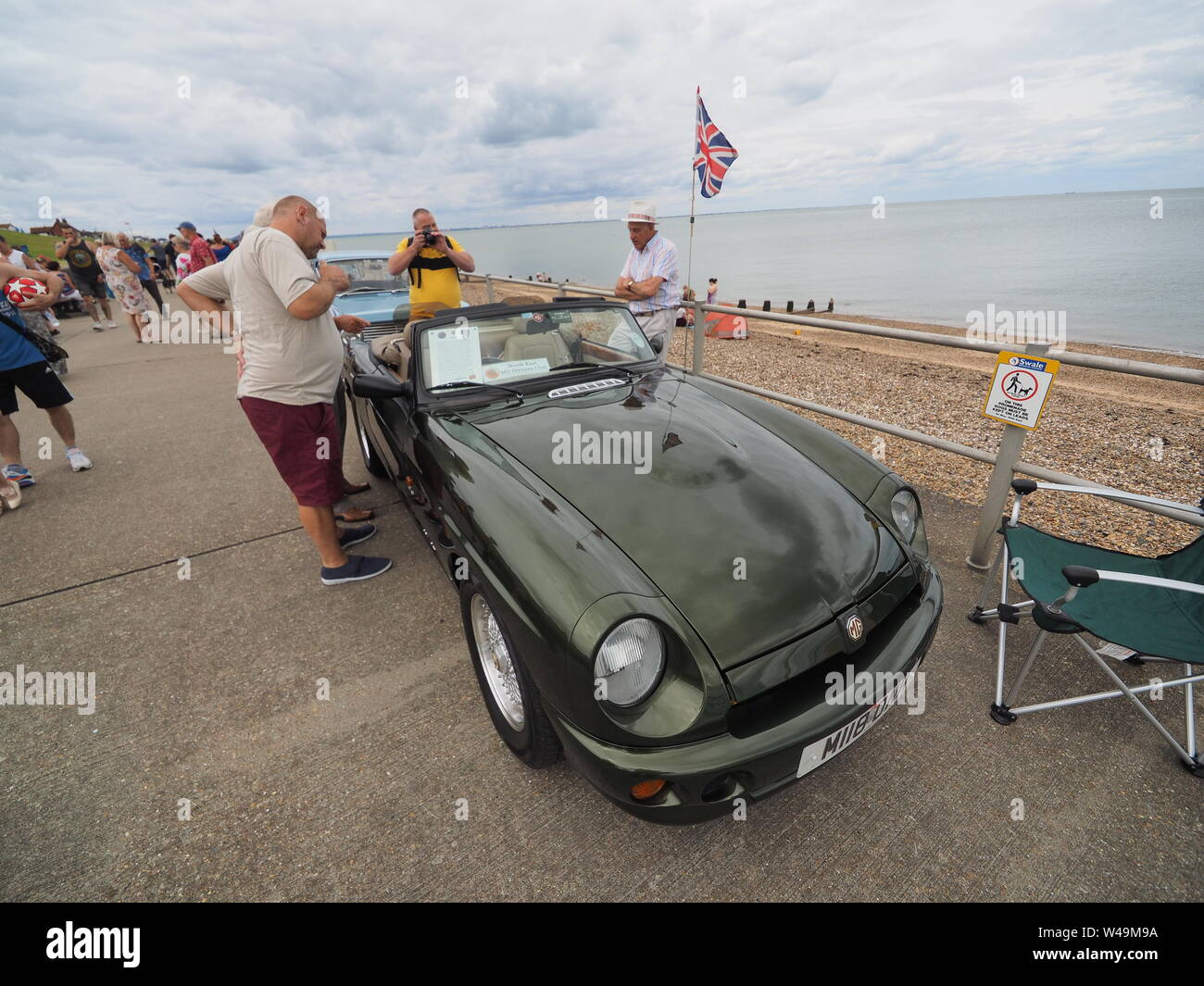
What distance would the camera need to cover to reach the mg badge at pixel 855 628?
68.3 inches

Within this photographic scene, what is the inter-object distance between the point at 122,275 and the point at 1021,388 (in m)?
13.0

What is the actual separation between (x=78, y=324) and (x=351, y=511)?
14738 millimetres

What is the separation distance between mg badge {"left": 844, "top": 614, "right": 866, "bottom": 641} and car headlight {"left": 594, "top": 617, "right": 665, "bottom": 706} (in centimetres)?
62

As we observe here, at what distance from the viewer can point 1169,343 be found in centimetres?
1465

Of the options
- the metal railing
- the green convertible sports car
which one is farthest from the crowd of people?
the metal railing

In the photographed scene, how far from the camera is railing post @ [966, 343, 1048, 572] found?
2898 mm

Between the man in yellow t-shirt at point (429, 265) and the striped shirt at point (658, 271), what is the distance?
146 cm

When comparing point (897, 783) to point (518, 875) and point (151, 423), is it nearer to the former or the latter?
point (518, 875)

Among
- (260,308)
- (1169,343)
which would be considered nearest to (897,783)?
(260,308)

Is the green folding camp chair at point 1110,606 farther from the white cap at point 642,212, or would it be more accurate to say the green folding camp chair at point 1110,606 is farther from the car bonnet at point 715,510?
the white cap at point 642,212

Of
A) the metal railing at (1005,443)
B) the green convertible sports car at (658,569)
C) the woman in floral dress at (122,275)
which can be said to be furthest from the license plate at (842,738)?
the woman in floral dress at (122,275)
